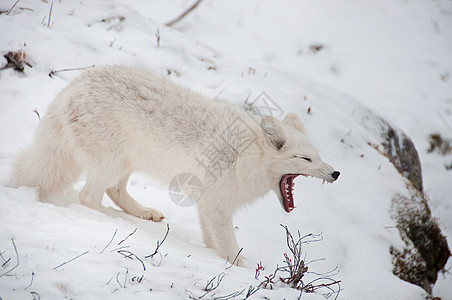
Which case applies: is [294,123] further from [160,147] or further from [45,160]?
[45,160]

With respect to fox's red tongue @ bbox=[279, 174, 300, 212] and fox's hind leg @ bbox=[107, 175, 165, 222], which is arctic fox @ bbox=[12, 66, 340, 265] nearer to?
fox's red tongue @ bbox=[279, 174, 300, 212]

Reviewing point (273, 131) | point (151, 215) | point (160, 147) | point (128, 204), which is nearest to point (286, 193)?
point (273, 131)

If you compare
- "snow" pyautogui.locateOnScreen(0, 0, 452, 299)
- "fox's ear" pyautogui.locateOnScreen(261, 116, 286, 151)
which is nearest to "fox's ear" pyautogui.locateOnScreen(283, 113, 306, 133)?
"fox's ear" pyautogui.locateOnScreen(261, 116, 286, 151)

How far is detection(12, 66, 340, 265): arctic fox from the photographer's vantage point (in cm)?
363

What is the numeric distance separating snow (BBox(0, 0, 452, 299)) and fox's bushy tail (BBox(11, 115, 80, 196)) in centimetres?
13

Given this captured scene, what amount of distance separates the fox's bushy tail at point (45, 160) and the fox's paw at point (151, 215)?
97cm

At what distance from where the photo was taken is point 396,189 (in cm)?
573

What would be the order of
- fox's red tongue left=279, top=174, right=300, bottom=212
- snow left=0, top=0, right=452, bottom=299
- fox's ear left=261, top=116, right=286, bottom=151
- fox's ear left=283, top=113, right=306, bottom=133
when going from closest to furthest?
snow left=0, top=0, right=452, bottom=299 < fox's ear left=261, top=116, right=286, bottom=151 < fox's red tongue left=279, top=174, right=300, bottom=212 < fox's ear left=283, top=113, right=306, bottom=133

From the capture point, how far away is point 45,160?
3.71 metres

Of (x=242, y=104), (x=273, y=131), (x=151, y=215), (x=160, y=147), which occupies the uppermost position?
(x=273, y=131)

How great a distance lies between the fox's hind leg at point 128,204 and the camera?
4.24m

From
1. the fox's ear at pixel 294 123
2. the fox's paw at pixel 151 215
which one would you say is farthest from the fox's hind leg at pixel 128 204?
the fox's ear at pixel 294 123

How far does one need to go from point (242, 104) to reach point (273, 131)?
258cm

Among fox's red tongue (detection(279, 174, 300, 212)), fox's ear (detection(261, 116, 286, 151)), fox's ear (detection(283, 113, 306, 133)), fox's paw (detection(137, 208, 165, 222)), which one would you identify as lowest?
fox's paw (detection(137, 208, 165, 222))
